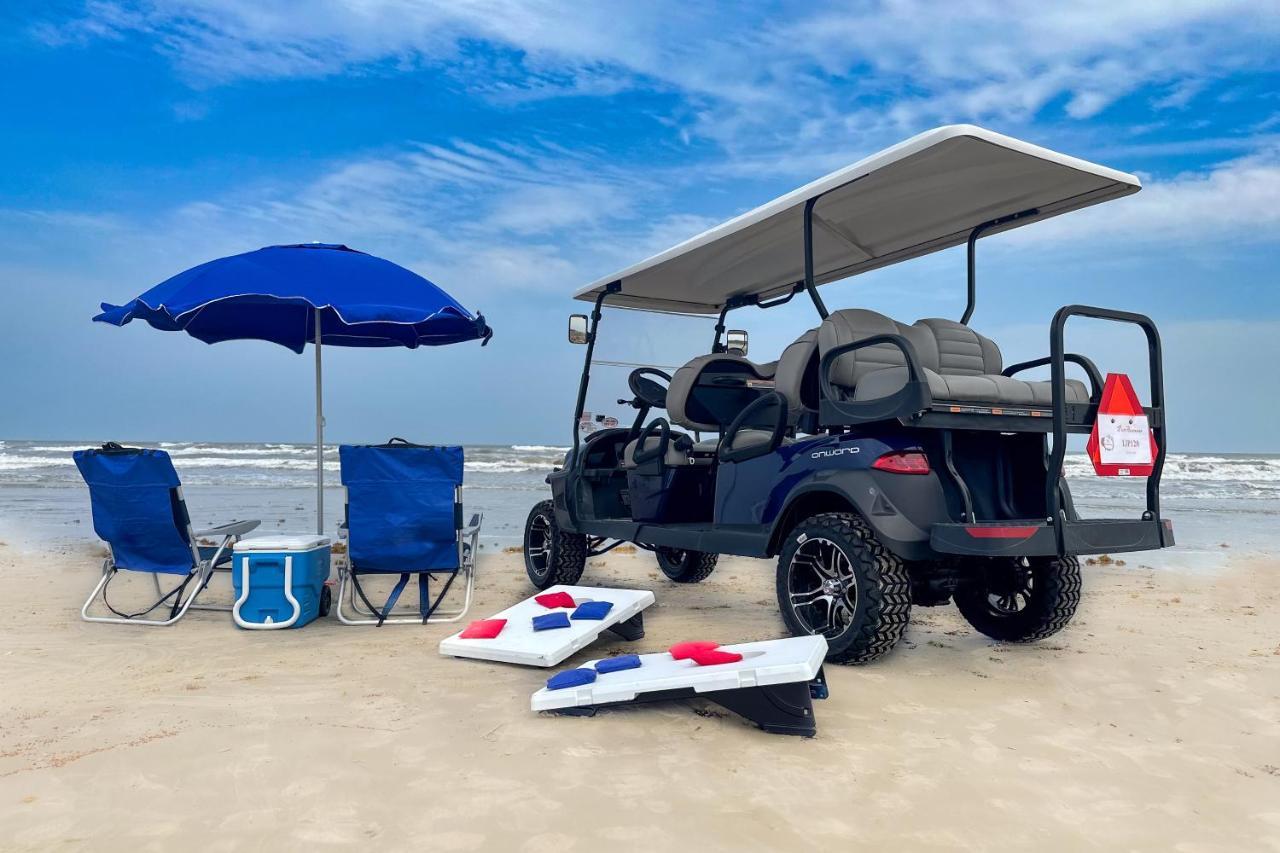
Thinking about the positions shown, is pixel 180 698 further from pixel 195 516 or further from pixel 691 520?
pixel 195 516

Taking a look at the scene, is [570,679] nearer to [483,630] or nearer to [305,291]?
[483,630]

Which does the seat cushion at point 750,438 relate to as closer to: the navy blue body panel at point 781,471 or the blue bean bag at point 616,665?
the navy blue body panel at point 781,471

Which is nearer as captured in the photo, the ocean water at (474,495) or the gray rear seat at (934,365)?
the gray rear seat at (934,365)

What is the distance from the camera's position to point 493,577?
24.9 ft

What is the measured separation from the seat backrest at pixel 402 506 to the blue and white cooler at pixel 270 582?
326mm

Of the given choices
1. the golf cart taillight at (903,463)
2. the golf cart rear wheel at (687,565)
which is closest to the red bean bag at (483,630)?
the golf cart taillight at (903,463)

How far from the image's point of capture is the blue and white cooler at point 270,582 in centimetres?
523

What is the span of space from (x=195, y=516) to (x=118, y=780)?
414 inches

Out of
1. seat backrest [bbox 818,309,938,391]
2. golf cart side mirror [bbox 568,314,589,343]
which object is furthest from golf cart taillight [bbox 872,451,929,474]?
golf cart side mirror [bbox 568,314,589,343]

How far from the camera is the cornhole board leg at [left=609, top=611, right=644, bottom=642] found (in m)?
4.95

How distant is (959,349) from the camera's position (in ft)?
15.7

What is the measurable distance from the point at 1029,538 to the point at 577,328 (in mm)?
3669

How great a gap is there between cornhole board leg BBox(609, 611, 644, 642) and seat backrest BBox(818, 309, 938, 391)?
1729mm

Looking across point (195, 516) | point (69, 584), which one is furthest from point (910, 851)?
point (195, 516)
